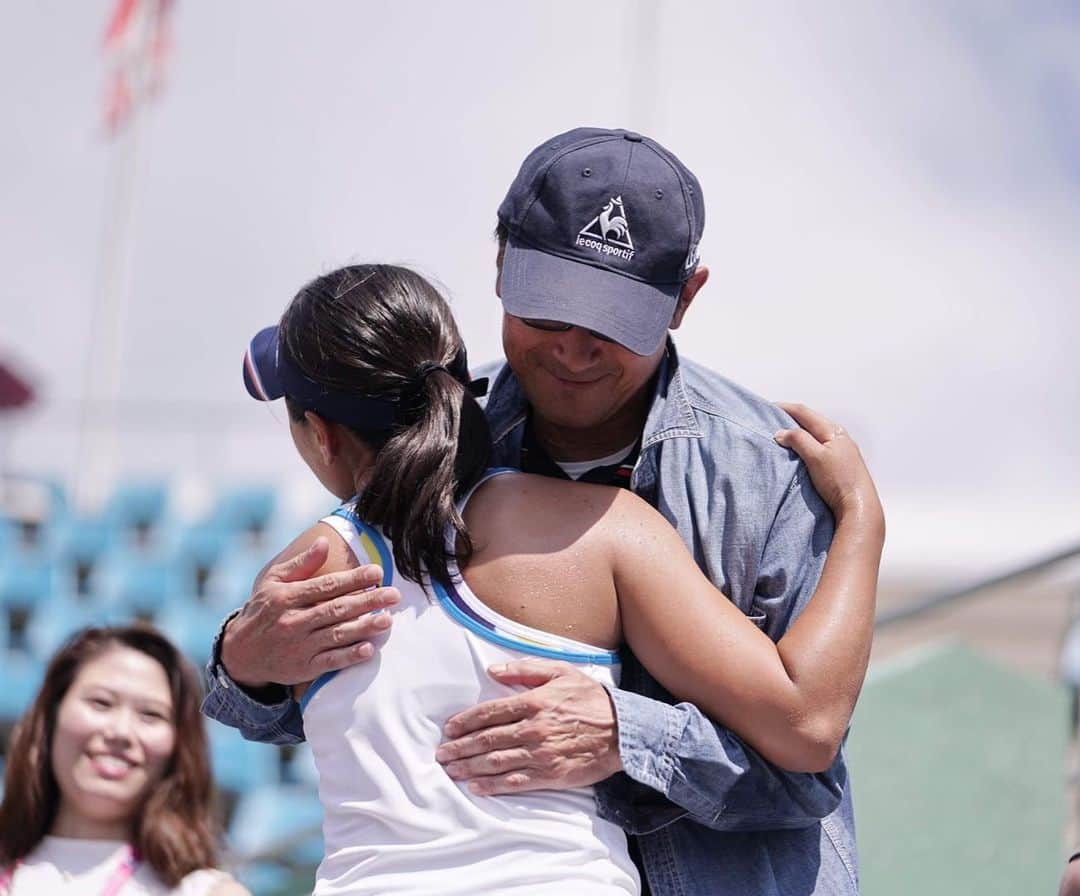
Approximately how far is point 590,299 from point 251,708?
0.59 m

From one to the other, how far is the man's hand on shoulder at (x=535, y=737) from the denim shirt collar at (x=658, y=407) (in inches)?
13.1

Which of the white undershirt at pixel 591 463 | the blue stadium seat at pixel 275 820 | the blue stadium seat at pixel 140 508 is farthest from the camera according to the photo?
the blue stadium seat at pixel 140 508

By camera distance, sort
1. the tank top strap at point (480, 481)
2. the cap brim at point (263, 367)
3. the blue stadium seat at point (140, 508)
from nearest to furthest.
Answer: the tank top strap at point (480, 481)
the cap brim at point (263, 367)
the blue stadium seat at point (140, 508)

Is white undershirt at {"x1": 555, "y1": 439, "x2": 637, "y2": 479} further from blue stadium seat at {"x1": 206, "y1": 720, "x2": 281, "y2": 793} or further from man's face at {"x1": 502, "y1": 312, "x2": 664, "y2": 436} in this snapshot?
blue stadium seat at {"x1": 206, "y1": 720, "x2": 281, "y2": 793}

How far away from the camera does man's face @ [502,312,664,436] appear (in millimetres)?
1652

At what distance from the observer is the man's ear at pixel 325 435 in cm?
160

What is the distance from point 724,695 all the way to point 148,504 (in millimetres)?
7230

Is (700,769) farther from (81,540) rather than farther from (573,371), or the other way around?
(81,540)

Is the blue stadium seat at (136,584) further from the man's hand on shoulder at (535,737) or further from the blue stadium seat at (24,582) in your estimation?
the man's hand on shoulder at (535,737)

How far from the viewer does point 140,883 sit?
254 centimetres

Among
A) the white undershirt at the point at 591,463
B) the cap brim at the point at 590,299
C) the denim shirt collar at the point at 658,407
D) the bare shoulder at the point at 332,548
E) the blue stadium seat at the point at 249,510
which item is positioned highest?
the cap brim at the point at 590,299

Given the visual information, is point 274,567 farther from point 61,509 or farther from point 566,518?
point 61,509

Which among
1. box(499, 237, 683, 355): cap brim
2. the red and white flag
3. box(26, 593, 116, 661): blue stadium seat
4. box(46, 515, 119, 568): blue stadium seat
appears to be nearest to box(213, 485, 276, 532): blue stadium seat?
box(46, 515, 119, 568): blue stadium seat

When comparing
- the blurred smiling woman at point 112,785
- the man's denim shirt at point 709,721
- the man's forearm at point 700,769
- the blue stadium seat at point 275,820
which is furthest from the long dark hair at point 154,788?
the blue stadium seat at point 275,820
